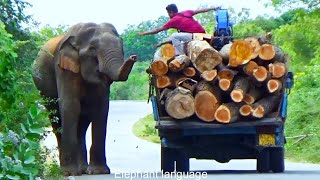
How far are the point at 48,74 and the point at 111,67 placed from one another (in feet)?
6.82

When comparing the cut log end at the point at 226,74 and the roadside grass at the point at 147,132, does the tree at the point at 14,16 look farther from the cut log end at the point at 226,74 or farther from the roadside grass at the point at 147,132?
the roadside grass at the point at 147,132

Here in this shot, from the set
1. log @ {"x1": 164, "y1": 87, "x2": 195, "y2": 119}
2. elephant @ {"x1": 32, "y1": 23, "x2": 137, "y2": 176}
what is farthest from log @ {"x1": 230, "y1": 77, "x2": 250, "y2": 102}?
elephant @ {"x1": 32, "y1": 23, "x2": 137, "y2": 176}

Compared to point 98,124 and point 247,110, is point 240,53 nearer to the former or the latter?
point 247,110

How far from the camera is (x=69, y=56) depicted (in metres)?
19.5

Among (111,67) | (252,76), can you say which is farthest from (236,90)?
(111,67)

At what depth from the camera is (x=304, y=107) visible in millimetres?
32500

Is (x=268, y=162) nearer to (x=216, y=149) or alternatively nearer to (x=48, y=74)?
(x=216, y=149)

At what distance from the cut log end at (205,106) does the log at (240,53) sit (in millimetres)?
642

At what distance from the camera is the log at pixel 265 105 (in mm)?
17000

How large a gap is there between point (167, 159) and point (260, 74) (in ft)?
7.78

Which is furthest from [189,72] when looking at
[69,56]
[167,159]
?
[69,56]

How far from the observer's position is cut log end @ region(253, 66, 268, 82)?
17.0 metres

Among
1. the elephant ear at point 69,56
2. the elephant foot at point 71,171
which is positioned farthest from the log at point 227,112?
the elephant ear at point 69,56

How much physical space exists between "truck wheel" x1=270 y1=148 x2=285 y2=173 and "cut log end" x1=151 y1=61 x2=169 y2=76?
232 centimetres
